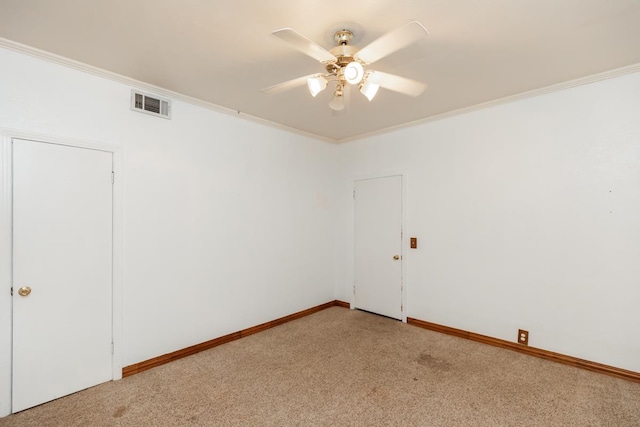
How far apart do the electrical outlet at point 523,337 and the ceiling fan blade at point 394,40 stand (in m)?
3.02

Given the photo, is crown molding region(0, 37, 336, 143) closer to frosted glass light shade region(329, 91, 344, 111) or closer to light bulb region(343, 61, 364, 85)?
frosted glass light shade region(329, 91, 344, 111)

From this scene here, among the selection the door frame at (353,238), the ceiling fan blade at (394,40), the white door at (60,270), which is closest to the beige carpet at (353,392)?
the white door at (60,270)

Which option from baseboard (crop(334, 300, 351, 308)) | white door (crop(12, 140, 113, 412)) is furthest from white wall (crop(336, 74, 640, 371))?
white door (crop(12, 140, 113, 412))

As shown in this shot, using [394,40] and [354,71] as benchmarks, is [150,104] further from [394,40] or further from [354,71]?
[394,40]

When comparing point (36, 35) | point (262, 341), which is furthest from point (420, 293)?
point (36, 35)

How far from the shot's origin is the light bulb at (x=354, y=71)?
1.82 metres

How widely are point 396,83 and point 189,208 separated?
2.31 m

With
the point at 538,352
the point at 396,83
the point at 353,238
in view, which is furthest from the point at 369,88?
the point at 538,352

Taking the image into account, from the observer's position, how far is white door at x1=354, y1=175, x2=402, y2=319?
13.4 ft

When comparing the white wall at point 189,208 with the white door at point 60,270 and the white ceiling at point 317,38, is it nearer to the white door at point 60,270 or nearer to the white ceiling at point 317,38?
the white door at point 60,270

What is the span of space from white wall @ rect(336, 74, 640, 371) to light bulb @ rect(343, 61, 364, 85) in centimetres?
221

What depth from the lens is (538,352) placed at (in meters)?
2.97

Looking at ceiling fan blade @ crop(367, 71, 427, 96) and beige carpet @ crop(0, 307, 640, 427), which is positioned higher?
ceiling fan blade @ crop(367, 71, 427, 96)

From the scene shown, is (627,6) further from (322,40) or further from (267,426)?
(267,426)
